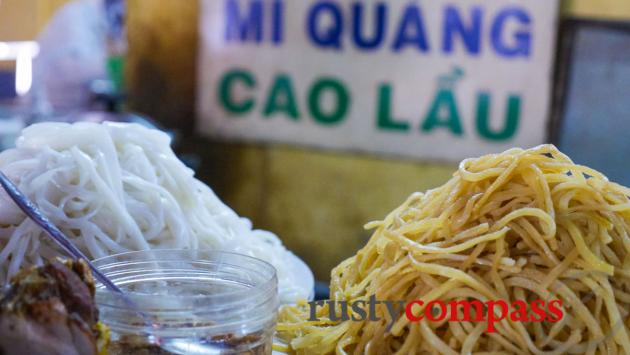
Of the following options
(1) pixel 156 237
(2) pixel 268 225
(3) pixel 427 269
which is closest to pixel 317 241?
(2) pixel 268 225

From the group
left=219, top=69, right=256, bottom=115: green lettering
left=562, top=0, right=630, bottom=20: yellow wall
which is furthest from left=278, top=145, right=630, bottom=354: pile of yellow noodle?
left=219, top=69, right=256, bottom=115: green lettering

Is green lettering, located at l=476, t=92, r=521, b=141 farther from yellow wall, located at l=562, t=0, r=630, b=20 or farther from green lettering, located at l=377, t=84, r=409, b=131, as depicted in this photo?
yellow wall, located at l=562, t=0, r=630, b=20

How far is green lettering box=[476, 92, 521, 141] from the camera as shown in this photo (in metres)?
4.77

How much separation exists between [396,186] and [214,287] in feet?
12.7

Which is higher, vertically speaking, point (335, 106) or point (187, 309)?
point (187, 309)

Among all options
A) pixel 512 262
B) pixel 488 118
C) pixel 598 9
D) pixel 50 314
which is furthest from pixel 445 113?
pixel 50 314

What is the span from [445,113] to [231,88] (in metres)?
1.73

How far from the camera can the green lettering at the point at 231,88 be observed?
559cm

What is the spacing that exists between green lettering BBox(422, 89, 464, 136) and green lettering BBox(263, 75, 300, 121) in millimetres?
1042

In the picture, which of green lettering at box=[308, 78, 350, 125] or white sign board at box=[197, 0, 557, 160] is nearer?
white sign board at box=[197, 0, 557, 160]

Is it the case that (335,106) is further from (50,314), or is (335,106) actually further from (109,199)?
(50,314)

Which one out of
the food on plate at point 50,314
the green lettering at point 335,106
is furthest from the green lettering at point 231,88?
the food on plate at point 50,314

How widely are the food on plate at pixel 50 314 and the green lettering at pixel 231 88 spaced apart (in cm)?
452

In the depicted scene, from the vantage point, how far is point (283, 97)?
5445mm
